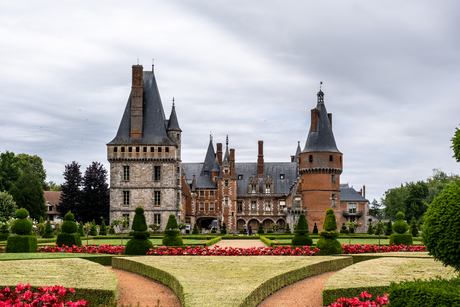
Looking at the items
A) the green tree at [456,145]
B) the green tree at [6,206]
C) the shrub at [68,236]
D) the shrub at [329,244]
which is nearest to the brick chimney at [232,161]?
the green tree at [6,206]

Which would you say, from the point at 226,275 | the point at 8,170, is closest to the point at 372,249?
the point at 226,275

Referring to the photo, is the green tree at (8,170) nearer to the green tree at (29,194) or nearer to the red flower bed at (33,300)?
the green tree at (29,194)

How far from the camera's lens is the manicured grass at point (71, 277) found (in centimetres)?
1038

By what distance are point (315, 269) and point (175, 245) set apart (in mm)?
9914

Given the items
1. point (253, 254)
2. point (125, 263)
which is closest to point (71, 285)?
point (125, 263)

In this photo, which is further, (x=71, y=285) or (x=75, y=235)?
(x=75, y=235)

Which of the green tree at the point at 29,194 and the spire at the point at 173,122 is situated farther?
the green tree at the point at 29,194

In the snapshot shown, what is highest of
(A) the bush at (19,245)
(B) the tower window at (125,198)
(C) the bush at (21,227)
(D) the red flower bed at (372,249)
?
(B) the tower window at (125,198)

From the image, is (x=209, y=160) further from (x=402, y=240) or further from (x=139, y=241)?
(x=139, y=241)

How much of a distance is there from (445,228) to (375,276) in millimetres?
3339

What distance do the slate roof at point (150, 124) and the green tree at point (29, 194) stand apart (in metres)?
15.3

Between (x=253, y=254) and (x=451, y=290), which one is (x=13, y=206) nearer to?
(x=253, y=254)

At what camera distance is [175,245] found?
24.2m

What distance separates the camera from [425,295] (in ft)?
24.5
